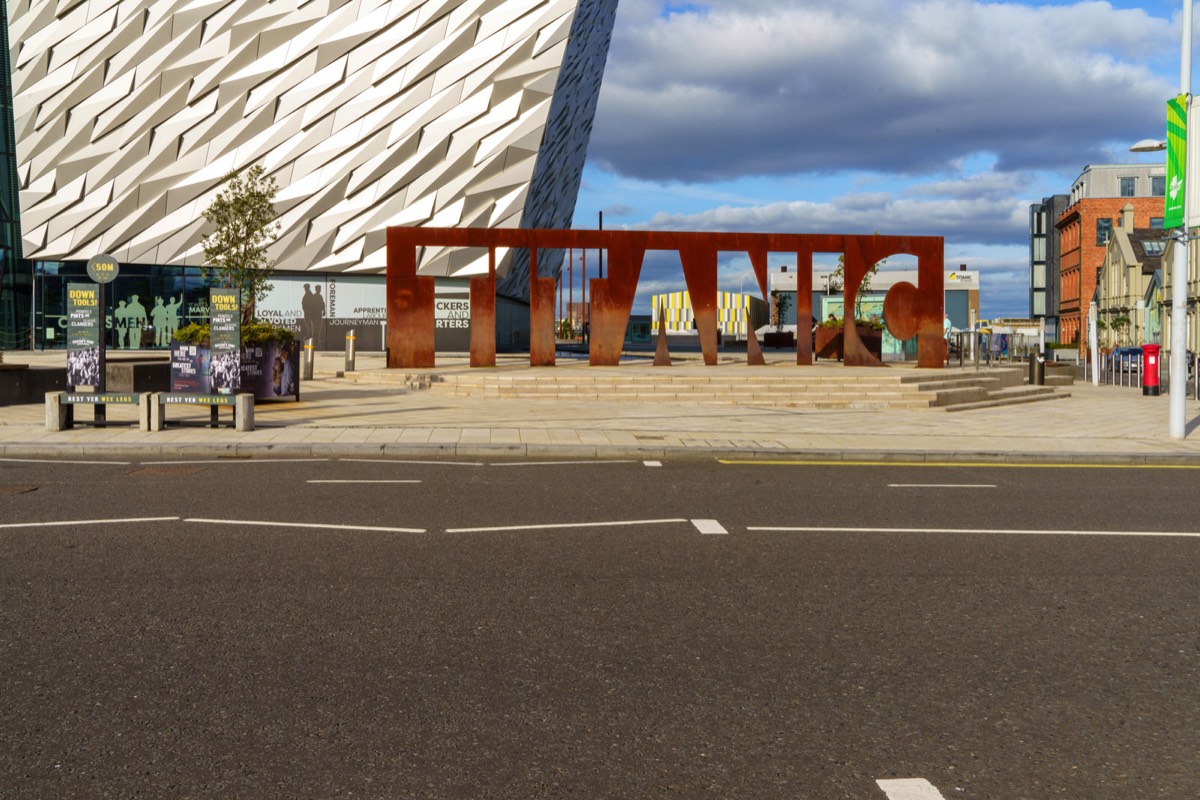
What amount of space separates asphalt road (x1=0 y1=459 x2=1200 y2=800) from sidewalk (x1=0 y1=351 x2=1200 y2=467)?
15.6 ft

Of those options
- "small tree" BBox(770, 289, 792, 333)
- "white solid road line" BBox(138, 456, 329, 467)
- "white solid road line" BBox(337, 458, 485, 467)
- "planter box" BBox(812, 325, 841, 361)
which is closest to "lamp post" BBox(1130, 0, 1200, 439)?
"white solid road line" BBox(337, 458, 485, 467)

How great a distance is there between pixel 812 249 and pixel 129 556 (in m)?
25.4

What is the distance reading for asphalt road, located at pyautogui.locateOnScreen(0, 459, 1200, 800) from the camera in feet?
12.1

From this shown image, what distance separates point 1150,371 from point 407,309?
21038 millimetres

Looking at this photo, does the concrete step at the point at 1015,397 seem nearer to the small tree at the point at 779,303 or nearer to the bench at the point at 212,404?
the bench at the point at 212,404

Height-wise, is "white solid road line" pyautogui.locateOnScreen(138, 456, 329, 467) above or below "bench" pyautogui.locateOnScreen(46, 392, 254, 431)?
below

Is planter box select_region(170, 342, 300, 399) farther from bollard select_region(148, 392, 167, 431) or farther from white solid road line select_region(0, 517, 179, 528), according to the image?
white solid road line select_region(0, 517, 179, 528)

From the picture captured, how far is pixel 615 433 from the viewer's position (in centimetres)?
1628

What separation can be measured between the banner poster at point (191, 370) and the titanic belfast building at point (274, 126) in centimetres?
2987

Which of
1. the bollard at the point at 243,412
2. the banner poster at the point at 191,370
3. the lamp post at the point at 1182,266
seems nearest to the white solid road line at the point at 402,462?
the bollard at the point at 243,412

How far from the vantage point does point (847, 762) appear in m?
3.75

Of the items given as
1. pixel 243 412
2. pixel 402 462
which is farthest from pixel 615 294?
pixel 402 462

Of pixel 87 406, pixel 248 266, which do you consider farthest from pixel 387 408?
pixel 248 266

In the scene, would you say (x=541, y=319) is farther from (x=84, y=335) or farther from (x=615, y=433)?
(x=84, y=335)
